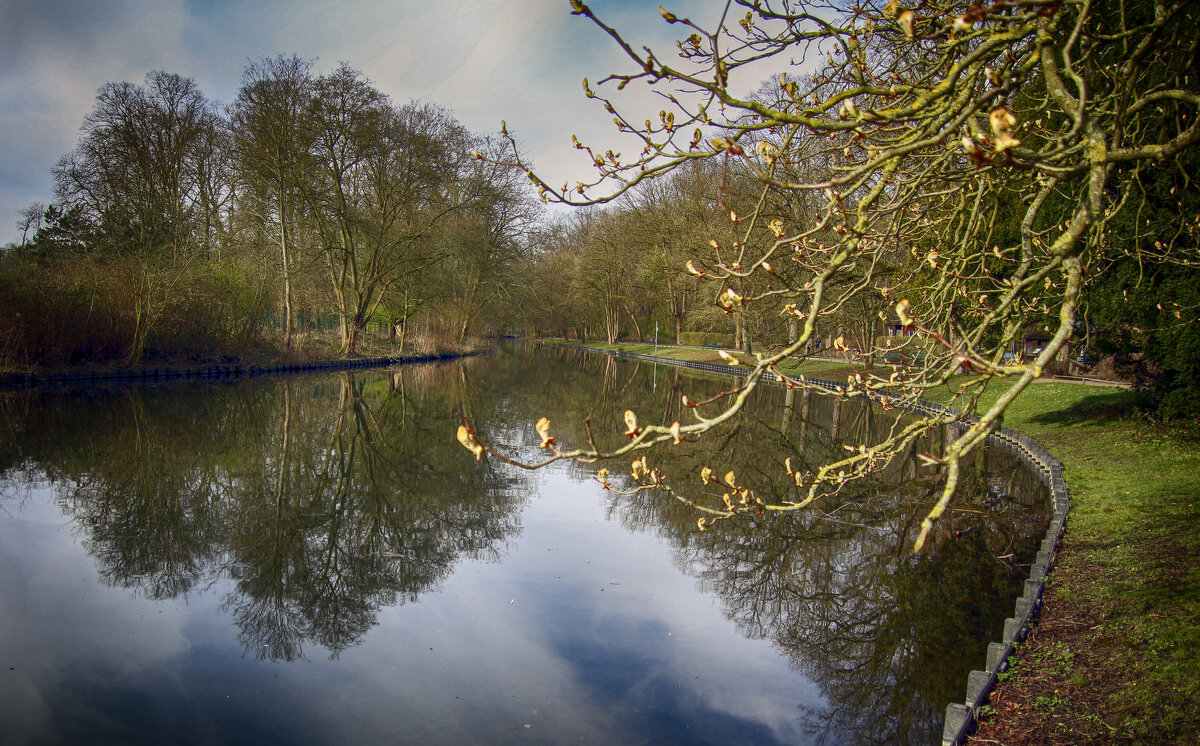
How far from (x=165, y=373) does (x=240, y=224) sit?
8.22 metres

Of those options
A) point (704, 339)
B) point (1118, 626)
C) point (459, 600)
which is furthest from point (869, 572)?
point (704, 339)

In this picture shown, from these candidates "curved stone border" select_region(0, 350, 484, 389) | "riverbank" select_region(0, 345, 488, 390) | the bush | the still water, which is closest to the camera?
the still water

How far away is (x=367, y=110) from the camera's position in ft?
81.3

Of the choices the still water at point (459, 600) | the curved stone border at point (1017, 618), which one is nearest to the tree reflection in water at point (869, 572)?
the still water at point (459, 600)

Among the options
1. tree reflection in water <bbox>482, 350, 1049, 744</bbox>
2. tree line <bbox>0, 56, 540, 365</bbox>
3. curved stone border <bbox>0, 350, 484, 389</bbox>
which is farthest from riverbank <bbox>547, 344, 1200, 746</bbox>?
curved stone border <bbox>0, 350, 484, 389</bbox>

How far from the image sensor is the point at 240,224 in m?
26.6

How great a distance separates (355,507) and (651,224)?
23905 millimetres

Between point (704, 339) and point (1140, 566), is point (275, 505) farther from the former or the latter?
point (704, 339)

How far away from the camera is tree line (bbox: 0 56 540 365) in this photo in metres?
19.1

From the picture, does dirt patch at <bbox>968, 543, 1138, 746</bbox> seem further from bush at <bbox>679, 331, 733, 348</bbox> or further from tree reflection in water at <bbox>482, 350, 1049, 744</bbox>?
bush at <bbox>679, 331, 733, 348</bbox>

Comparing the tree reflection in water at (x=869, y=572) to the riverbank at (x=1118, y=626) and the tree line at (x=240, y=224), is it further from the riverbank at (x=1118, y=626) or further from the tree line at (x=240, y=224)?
the tree line at (x=240, y=224)

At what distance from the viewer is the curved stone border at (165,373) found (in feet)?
58.3

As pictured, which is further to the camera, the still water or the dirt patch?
the still water

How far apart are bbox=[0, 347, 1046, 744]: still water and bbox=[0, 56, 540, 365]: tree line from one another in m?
9.08
